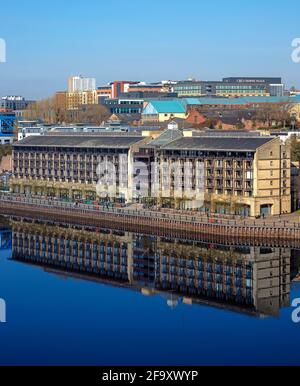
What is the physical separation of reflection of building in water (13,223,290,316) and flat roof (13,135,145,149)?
264 inches

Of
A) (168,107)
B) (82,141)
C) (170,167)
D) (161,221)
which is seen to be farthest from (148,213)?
(168,107)

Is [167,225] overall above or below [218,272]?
above

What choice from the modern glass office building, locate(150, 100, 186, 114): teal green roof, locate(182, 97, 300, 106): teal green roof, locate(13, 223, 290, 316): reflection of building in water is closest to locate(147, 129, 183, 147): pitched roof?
locate(13, 223, 290, 316): reflection of building in water

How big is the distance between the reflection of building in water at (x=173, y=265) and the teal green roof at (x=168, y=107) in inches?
Result: 1145

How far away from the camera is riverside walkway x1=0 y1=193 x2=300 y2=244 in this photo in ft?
103

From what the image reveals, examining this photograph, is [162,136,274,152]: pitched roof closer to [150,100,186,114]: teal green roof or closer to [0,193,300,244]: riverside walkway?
[0,193,300,244]: riverside walkway

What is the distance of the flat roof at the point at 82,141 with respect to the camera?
4100cm

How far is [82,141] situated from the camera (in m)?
43.5

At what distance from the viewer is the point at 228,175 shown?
116 ft

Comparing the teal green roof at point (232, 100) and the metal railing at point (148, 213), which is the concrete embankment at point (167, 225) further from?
the teal green roof at point (232, 100)

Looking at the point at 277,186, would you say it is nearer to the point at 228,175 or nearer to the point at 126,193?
the point at 228,175

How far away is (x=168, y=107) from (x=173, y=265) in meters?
→ 37.6

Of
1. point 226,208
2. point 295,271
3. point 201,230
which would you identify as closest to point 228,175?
point 226,208

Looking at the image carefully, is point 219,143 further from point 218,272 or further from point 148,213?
point 218,272
